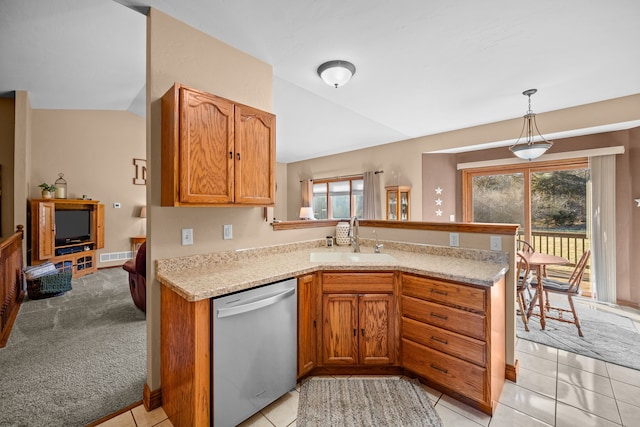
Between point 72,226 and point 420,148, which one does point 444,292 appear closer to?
point 420,148

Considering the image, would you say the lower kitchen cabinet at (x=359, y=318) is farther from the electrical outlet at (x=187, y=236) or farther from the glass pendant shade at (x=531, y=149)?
the glass pendant shade at (x=531, y=149)

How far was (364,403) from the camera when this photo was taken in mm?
1825

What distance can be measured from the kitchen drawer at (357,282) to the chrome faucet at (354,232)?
2.21ft

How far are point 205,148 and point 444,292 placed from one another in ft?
6.22

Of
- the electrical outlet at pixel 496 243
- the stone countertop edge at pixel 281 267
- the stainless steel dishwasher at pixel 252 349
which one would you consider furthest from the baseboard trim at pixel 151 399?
the electrical outlet at pixel 496 243

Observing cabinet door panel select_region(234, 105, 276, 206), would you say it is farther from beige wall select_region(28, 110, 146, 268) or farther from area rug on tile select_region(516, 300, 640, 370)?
beige wall select_region(28, 110, 146, 268)

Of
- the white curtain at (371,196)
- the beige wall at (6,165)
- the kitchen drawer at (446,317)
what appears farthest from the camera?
the white curtain at (371,196)

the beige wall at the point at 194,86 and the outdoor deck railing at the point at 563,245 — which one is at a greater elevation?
the beige wall at the point at 194,86

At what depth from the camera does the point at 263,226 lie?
95.9 inches

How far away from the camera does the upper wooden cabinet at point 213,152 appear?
1672mm

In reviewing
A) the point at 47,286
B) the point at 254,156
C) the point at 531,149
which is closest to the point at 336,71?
the point at 254,156

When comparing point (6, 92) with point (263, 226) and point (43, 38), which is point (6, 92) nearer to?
point (43, 38)

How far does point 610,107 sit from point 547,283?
235cm

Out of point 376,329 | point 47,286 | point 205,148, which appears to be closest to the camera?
point 205,148
